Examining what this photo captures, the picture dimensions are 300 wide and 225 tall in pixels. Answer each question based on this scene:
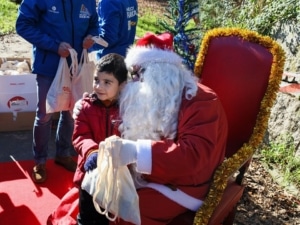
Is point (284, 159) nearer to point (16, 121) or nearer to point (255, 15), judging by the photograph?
point (255, 15)

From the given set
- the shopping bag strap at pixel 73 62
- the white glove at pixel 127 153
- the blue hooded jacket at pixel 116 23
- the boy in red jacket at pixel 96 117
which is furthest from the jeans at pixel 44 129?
the white glove at pixel 127 153

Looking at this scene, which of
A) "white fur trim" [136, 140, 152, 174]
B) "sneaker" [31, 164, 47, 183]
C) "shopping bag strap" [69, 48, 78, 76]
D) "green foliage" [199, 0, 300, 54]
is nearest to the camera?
"white fur trim" [136, 140, 152, 174]

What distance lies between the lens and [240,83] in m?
2.48

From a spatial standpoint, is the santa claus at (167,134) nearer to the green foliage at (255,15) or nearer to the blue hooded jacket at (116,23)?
the blue hooded jacket at (116,23)

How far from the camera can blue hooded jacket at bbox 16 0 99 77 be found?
274 centimetres

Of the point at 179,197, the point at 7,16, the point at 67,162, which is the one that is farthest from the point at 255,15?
the point at 7,16

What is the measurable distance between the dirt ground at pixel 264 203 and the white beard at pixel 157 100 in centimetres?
131

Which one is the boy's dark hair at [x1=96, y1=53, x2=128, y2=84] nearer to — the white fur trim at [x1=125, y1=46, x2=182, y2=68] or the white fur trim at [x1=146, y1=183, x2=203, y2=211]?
the white fur trim at [x1=125, y1=46, x2=182, y2=68]

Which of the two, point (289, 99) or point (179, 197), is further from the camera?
point (289, 99)

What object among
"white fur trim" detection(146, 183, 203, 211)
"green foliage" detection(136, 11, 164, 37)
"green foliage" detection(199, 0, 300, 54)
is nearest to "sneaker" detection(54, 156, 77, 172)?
"white fur trim" detection(146, 183, 203, 211)

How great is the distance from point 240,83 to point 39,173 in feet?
5.77

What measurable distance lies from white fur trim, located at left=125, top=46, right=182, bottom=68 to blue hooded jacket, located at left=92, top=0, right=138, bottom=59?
3.51 feet

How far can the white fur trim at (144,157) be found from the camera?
75.7 inches

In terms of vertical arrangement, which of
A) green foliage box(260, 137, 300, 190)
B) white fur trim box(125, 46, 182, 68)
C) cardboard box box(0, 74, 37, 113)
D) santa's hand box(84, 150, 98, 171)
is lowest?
green foliage box(260, 137, 300, 190)
